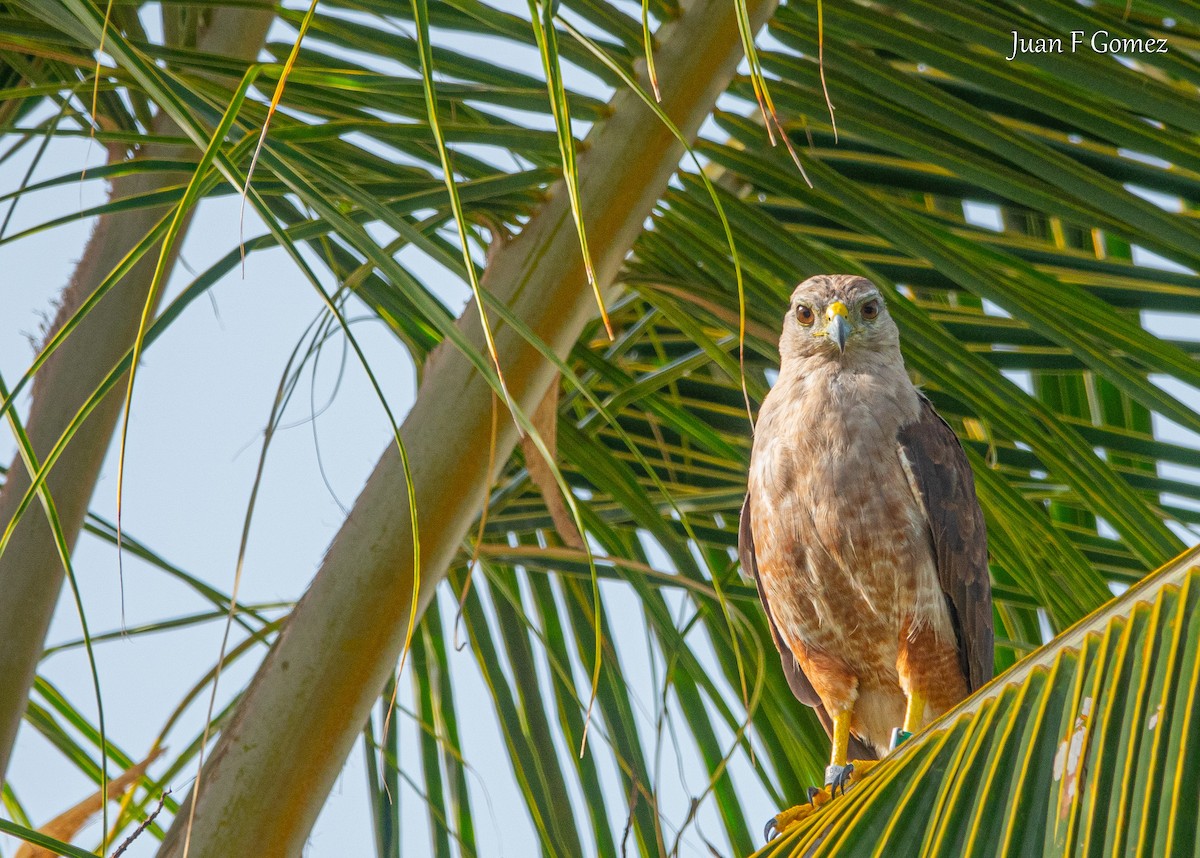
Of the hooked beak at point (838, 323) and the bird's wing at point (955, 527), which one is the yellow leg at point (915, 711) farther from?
the hooked beak at point (838, 323)

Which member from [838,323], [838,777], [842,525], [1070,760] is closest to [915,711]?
[838,777]

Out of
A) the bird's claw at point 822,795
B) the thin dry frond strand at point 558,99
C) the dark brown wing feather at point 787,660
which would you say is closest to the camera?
the thin dry frond strand at point 558,99

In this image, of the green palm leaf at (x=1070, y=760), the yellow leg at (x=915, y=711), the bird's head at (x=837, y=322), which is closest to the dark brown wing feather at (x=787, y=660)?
the yellow leg at (x=915, y=711)

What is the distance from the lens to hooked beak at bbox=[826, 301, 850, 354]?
2721 millimetres

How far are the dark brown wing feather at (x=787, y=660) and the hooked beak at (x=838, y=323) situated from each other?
1.45ft

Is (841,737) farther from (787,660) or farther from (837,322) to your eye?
(837,322)

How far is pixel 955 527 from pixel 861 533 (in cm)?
25

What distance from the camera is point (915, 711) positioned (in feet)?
8.48

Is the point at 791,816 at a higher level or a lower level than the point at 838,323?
lower

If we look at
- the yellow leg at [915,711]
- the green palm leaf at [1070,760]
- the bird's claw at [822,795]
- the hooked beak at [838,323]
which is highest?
the hooked beak at [838,323]

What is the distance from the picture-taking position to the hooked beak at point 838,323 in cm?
272

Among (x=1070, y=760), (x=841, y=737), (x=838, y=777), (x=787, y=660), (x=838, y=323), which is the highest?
(x=838, y=323)

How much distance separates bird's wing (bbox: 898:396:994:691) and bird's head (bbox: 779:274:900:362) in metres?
0.26

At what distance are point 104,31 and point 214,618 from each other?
145 cm
